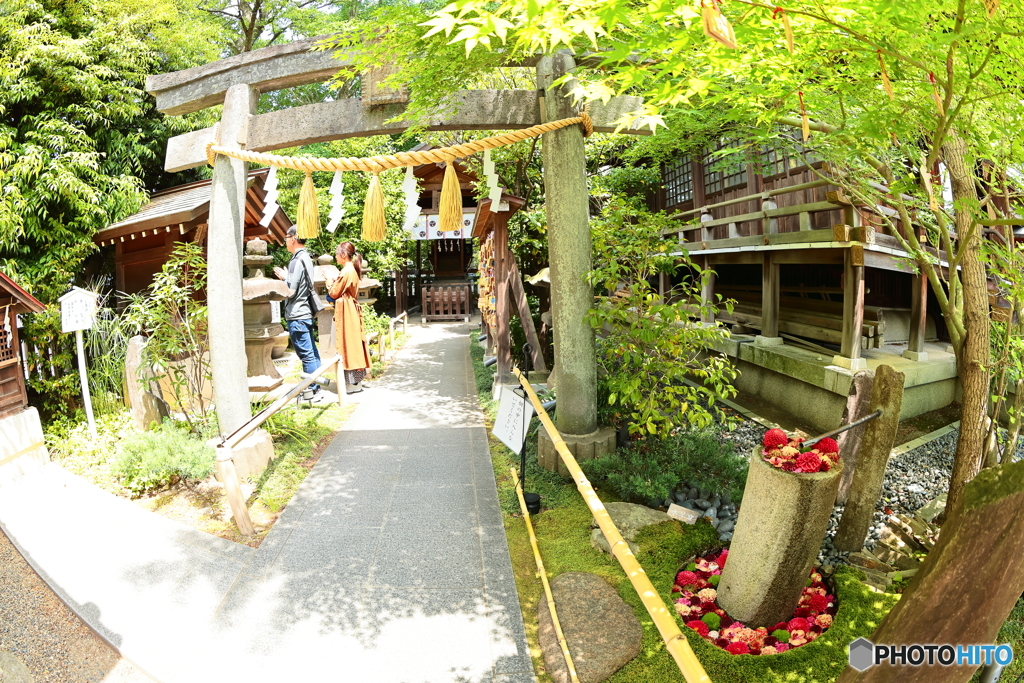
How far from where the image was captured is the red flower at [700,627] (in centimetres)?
298

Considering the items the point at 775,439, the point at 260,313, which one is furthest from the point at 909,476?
the point at 260,313

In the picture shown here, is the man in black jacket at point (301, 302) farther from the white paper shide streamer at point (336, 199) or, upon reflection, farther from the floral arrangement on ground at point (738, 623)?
the floral arrangement on ground at point (738, 623)

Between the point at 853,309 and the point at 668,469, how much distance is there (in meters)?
3.83

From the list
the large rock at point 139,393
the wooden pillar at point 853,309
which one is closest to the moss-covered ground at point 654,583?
the large rock at point 139,393

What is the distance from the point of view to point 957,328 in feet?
11.8

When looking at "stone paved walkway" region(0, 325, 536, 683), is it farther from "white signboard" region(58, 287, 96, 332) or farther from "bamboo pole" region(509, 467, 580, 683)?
"white signboard" region(58, 287, 96, 332)

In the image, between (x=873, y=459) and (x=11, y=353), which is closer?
(x=873, y=459)

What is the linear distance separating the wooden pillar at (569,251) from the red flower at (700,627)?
7.09 feet

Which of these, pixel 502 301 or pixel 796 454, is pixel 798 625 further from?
pixel 502 301

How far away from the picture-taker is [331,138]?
5055 millimetres

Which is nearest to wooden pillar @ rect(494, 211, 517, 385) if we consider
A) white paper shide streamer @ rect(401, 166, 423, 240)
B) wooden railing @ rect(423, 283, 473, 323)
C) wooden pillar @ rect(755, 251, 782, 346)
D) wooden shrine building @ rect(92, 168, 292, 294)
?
white paper shide streamer @ rect(401, 166, 423, 240)

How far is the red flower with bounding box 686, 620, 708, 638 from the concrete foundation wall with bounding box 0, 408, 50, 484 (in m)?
6.65

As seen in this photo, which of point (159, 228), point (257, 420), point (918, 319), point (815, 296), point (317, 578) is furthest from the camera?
point (815, 296)

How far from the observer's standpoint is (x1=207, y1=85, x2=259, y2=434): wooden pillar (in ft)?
16.7
